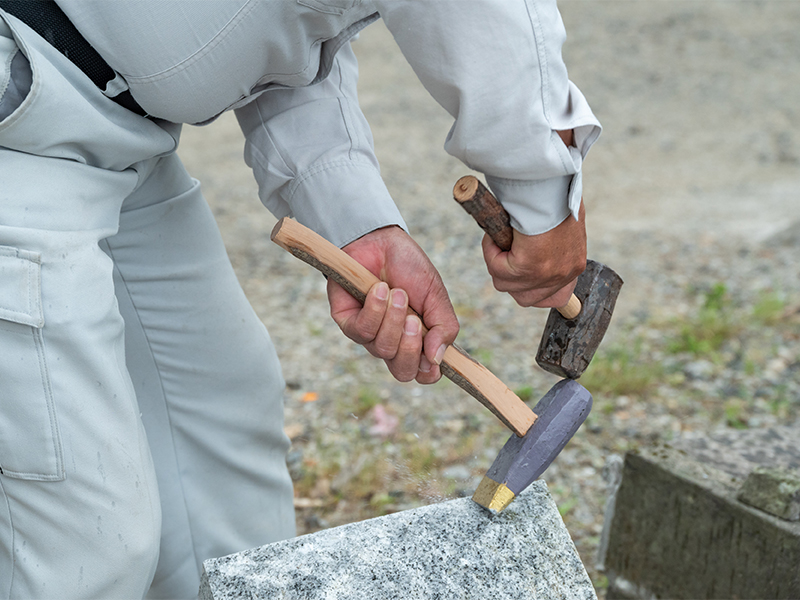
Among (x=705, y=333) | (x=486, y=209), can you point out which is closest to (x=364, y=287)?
(x=486, y=209)

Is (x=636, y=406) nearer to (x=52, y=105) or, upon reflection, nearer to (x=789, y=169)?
(x=52, y=105)

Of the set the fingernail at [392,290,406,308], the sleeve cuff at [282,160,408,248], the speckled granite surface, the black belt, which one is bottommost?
the speckled granite surface

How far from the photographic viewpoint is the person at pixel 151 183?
124 cm

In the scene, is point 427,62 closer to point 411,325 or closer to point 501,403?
point 411,325

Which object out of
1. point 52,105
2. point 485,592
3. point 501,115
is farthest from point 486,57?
point 485,592

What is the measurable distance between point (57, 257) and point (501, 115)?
78 cm

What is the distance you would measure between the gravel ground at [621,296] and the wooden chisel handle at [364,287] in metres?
0.69

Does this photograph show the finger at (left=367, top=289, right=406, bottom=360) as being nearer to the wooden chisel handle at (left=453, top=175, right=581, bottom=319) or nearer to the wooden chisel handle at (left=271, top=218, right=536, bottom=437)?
the wooden chisel handle at (left=271, top=218, right=536, bottom=437)

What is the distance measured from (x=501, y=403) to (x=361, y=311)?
0.36 meters

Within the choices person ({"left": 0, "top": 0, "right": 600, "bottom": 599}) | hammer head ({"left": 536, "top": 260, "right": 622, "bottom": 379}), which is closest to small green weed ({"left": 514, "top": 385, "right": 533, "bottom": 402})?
hammer head ({"left": 536, "top": 260, "right": 622, "bottom": 379})

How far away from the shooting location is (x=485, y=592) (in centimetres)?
137

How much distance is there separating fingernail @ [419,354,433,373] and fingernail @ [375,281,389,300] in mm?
172

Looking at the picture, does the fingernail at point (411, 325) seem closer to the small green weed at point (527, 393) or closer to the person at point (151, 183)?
the person at point (151, 183)

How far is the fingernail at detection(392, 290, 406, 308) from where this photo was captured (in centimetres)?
148
